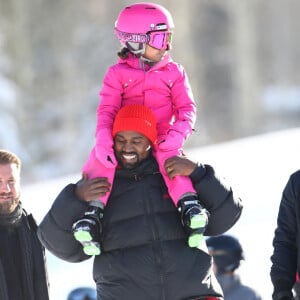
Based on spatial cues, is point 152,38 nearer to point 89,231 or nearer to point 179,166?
point 179,166

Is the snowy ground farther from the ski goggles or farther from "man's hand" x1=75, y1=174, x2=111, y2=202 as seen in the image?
"man's hand" x1=75, y1=174, x2=111, y2=202

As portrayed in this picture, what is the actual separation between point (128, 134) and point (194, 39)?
24.9 meters

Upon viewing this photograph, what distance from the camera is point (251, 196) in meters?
9.10

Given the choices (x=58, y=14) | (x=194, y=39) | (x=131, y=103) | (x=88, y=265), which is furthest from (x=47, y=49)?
(x=131, y=103)

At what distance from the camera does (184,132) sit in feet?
10.6

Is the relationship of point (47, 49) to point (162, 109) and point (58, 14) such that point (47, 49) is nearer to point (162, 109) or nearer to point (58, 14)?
point (58, 14)

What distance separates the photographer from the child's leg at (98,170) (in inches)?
125

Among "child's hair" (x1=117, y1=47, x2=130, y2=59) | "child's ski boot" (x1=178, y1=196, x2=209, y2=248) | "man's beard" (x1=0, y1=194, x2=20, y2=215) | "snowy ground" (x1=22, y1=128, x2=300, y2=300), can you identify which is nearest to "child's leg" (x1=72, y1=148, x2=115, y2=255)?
"child's ski boot" (x1=178, y1=196, x2=209, y2=248)

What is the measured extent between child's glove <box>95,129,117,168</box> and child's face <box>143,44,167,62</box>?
1.08 ft

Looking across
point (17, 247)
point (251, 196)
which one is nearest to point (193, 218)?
point (17, 247)

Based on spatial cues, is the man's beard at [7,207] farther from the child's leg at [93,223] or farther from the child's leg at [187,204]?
the child's leg at [187,204]

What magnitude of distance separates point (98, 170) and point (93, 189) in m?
0.10

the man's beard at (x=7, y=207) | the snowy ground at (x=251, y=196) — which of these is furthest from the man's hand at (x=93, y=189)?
the snowy ground at (x=251, y=196)

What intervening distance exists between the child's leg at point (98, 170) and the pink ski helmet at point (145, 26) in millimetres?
415
